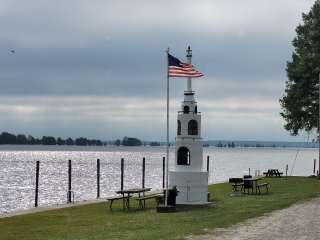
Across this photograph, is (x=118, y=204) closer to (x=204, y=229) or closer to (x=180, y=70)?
(x=180, y=70)

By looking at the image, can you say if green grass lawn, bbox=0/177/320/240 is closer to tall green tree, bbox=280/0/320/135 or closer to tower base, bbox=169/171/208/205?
tower base, bbox=169/171/208/205

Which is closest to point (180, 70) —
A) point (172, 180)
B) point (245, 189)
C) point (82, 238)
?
A: point (172, 180)

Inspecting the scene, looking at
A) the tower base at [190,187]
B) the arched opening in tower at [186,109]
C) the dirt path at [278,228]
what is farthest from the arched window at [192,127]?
the dirt path at [278,228]

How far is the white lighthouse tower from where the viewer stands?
26672 mm

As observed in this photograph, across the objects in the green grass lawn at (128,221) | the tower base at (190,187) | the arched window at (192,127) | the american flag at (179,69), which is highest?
the american flag at (179,69)

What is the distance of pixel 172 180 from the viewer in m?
27.1

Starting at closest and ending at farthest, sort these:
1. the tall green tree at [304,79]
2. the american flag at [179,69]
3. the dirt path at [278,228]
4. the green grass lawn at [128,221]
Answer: the dirt path at [278,228] → the green grass lawn at [128,221] → the american flag at [179,69] → the tall green tree at [304,79]

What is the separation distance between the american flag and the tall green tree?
24782 millimetres

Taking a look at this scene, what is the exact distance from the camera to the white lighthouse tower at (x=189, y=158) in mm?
26672

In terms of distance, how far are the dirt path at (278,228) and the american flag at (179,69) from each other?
6413 millimetres

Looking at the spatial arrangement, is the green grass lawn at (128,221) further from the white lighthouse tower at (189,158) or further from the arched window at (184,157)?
the arched window at (184,157)

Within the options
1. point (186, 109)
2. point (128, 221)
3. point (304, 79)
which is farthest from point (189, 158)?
point (304, 79)

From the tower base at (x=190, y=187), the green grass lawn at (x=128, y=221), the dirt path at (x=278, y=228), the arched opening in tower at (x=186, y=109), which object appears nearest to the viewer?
the dirt path at (x=278, y=228)

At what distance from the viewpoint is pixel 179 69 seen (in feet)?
85.8
